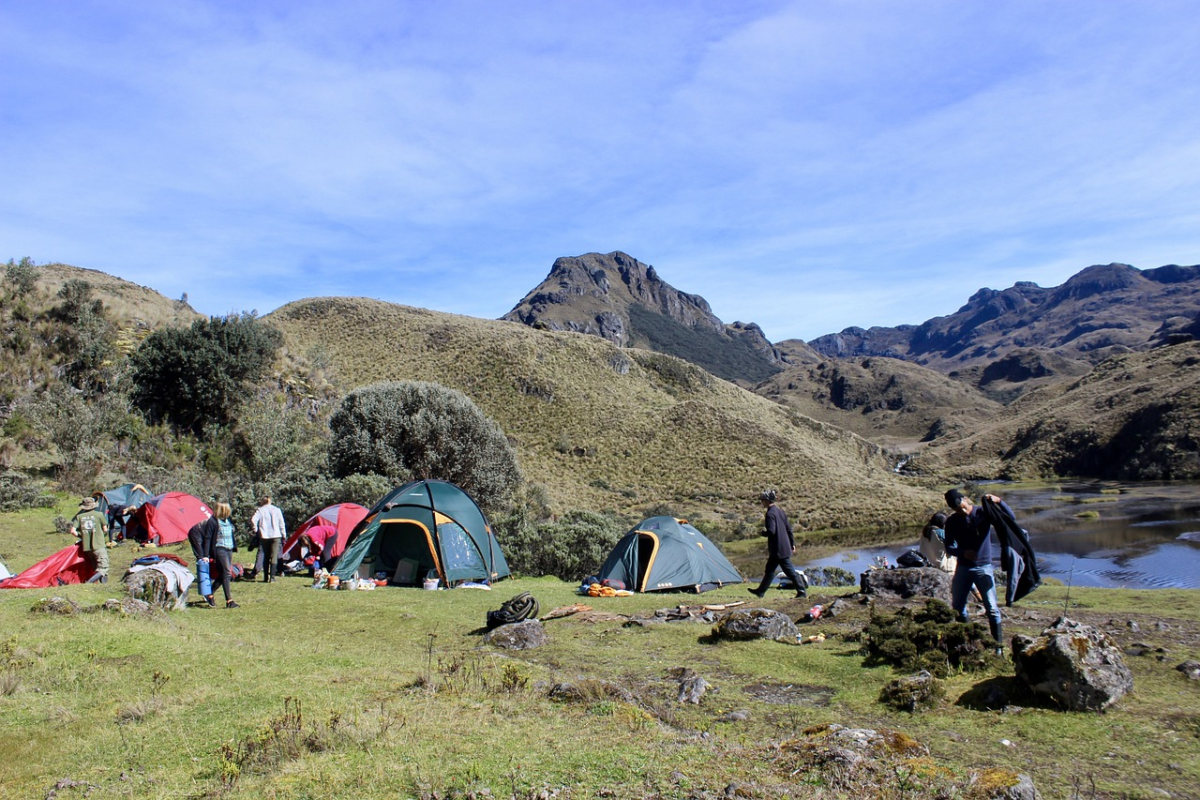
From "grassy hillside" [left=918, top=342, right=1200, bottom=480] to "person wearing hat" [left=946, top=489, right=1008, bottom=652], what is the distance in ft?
254

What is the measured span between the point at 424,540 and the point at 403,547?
786 mm

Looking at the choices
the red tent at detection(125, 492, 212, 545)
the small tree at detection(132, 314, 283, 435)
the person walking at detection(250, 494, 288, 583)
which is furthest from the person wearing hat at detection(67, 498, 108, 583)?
the small tree at detection(132, 314, 283, 435)

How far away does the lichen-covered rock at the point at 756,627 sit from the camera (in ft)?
31.3

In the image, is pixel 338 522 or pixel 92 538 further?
pixel 338 522

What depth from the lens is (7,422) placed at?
27.4 metres

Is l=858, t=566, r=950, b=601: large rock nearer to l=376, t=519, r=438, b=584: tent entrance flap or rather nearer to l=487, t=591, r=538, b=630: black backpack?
l=487, t=591, r=538, b=630: black backpack

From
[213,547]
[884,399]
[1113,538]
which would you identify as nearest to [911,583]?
[213,547]

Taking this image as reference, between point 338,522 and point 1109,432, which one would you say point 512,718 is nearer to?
point 338,522

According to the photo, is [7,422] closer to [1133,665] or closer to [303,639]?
[303,639]

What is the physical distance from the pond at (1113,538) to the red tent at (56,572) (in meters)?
17.0

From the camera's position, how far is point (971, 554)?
27.6ft

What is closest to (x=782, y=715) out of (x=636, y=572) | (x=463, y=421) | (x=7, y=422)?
(x=636, y=572)

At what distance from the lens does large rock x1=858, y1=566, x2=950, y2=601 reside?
11164mm

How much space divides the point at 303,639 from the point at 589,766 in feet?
22.1
